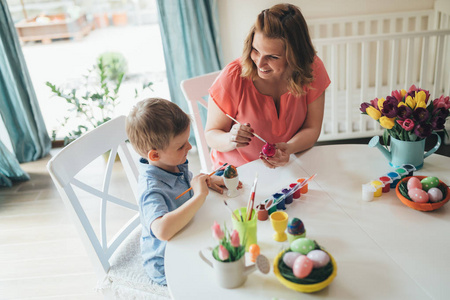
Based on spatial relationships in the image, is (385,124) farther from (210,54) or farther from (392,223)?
(210,54)

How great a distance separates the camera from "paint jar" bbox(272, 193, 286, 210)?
125 centimetres

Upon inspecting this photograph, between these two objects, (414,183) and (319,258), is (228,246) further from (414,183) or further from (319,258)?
(414,183)

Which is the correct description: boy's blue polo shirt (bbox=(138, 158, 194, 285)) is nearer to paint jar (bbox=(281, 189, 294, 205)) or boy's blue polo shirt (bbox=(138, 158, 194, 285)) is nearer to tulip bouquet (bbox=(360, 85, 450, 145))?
paint jar (bbox=(281, 189, 294, 205))

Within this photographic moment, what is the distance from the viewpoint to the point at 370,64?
3.38 meters

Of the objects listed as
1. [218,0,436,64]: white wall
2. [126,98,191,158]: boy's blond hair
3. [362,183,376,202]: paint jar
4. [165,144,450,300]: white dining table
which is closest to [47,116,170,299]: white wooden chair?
[126,98,191,158]: boy's blond hair

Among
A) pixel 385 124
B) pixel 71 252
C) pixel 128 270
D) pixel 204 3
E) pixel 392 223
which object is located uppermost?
pixel 204 3

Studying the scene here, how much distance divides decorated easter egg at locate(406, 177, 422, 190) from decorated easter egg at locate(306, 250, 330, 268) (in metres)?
0.45

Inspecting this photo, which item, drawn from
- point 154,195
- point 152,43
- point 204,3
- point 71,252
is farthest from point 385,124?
point 152,43

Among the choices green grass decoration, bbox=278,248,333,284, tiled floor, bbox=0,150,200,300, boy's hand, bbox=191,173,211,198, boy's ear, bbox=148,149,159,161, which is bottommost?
tiled floor, bbox=0,150,200,300

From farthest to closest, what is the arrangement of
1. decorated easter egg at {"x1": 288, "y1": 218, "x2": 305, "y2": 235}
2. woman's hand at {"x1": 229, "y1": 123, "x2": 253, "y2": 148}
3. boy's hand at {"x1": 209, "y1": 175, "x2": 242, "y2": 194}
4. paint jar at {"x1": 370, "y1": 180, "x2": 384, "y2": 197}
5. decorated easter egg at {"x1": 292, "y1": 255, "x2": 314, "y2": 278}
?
woman's hand at {"x1": 229, "y1": 123, "x2": 253, "y2": 148} < boy's hand at {"x1": 209, "y1": 175, "x2": 242, "y2": 194} < paint jar at {"x1": 370, "y1": 180, "x2": 384, "y2": 197} < decorated easter egg at {"x1": 288, "y1": 218, "x2": 305, "y2": 235} < decorated easter egg at {"x1": 292, "y1": 255, "x2": 314, "y2": 278}

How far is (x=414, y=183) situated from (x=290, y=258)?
1.71 ft

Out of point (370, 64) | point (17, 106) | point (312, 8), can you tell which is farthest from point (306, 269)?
point (17, 106)

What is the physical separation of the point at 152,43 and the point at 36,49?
1.01m

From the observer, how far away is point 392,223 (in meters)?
1.16
